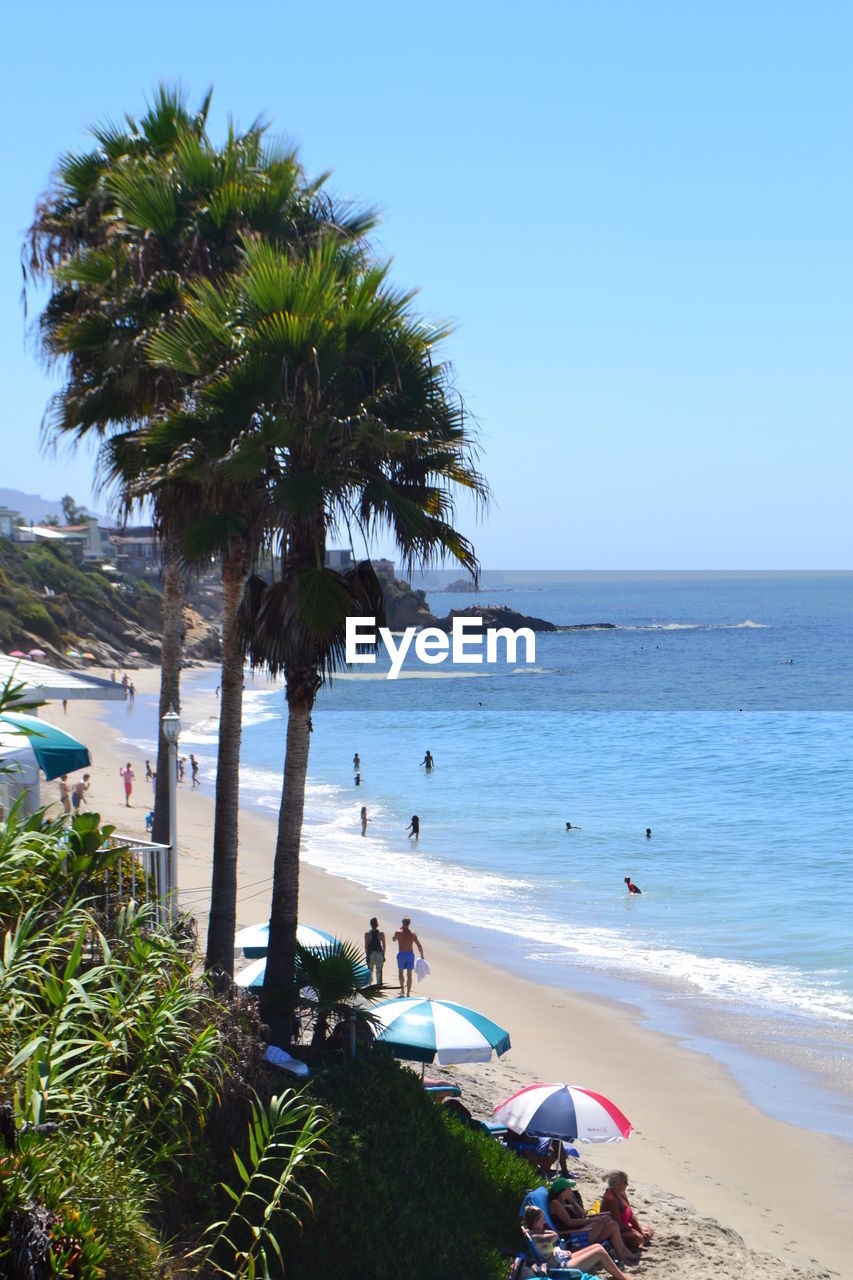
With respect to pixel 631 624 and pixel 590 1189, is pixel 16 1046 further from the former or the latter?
pixel 631 624

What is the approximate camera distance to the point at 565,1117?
10773 mm

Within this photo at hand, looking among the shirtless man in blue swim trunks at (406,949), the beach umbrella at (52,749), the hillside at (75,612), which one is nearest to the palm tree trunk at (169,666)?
the beach umbrella at (52,749)

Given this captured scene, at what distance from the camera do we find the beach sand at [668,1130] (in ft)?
36.0

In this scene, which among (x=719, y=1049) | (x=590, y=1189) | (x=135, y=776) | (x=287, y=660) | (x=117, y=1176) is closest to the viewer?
→ (x=117, y=1176)

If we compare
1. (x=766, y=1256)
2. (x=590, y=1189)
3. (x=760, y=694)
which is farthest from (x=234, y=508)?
(x=760, y=694)

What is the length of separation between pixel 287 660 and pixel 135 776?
33.1 meters

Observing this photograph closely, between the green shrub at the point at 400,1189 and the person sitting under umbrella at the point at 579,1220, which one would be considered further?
the person sitting under umbrella at the point at 579,1220

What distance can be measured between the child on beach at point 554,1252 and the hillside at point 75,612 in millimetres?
63285

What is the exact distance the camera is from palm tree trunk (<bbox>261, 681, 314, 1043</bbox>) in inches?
424

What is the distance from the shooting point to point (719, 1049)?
59.3ft

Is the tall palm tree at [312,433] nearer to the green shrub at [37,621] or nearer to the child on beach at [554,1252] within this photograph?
the child on beach at [554,1252]

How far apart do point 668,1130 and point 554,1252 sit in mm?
6182

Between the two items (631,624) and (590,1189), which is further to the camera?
(631,624)

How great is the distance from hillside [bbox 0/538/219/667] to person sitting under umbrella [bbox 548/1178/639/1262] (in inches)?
2466
